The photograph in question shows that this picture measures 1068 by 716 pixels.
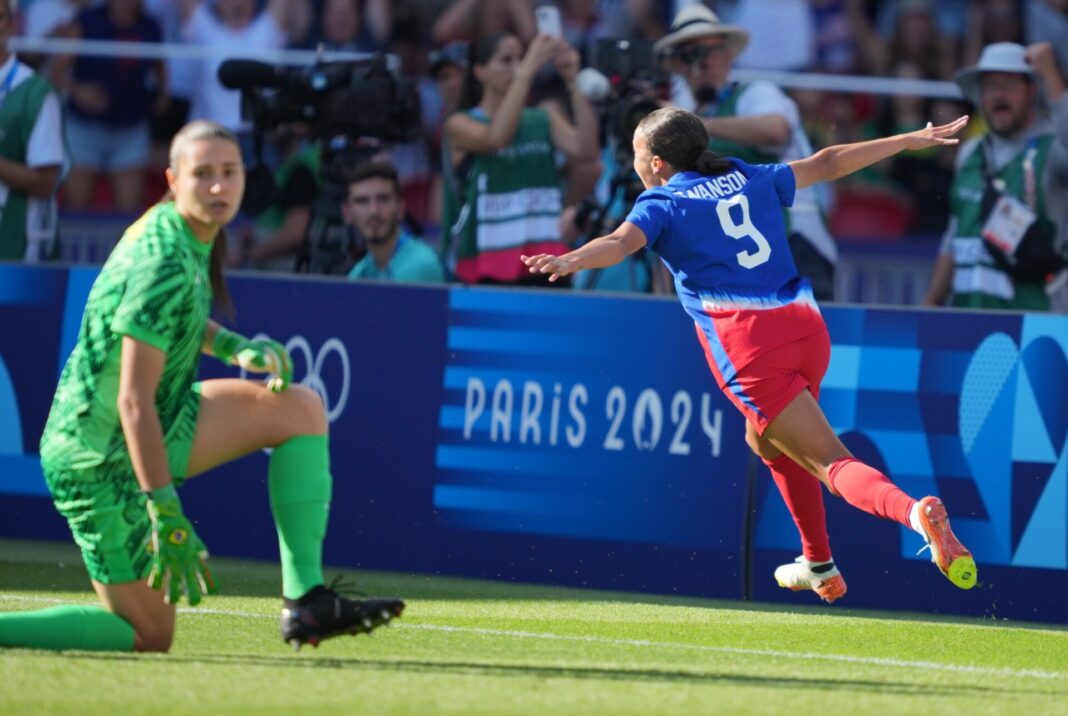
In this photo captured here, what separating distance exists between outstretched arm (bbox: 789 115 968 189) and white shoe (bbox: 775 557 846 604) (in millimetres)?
1460

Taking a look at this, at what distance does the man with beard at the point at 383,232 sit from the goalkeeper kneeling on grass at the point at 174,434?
13.9ft

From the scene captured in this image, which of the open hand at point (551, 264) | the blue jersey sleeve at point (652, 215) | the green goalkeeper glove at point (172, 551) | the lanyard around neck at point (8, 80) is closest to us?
the green goalkeeper glove at point (172, 551)

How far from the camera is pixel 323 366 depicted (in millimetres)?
9562

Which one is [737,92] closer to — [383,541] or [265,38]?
[383,541]

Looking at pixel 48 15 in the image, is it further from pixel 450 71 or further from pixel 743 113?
pixel 743 113

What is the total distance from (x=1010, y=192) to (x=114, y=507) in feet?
19.6

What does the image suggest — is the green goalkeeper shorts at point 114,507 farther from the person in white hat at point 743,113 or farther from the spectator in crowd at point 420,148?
the spectator in crowd at point 420,148

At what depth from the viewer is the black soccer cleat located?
601cm

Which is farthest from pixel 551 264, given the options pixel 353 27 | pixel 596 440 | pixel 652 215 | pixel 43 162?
pixel 353 27

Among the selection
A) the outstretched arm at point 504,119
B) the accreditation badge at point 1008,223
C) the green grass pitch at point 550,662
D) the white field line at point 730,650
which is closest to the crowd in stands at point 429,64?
the outstretched arm at point 504,119

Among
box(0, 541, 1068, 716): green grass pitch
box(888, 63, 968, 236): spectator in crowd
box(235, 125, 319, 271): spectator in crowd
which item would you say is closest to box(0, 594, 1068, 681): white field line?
box(0, 541, 1068, 716): green grass pitch

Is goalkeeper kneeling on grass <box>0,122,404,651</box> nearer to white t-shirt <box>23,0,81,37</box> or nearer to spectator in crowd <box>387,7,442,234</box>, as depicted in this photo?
spectator in crowd <box>387,7,442,234</box>

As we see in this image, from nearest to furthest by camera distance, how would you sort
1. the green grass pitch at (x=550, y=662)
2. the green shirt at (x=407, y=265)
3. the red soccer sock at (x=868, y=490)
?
1. the green grass pitch at (x=550, y=662)
2. the red soccer sock at (x=868, y=490)
3. the green shirt at (x=407, y=265)

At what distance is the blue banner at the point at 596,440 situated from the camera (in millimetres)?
8469
